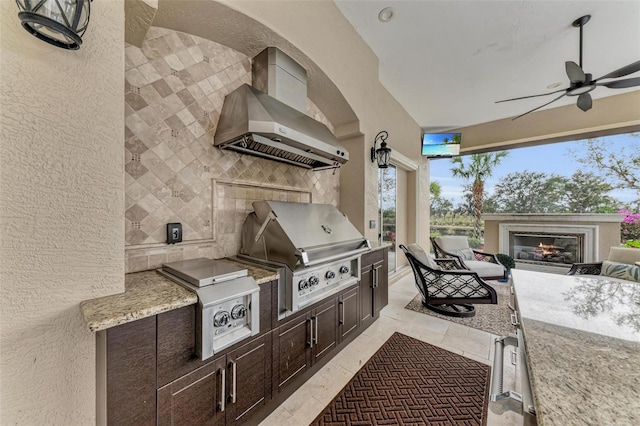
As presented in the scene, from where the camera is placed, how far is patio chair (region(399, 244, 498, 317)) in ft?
8.80

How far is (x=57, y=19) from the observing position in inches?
32.8

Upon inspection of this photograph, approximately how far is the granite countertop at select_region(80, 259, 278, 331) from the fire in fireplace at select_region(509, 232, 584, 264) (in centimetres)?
693

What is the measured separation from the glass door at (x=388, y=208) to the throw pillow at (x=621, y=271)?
290 cm

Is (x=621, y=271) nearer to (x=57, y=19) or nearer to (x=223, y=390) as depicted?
(x=223, y=390)

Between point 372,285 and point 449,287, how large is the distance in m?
1.06

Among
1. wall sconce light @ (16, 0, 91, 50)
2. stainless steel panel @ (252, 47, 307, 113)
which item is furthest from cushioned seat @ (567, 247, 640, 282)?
wall sconce light @ (16, 0, 91, 50)

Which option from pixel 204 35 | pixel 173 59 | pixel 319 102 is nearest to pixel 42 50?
pixel 173 59

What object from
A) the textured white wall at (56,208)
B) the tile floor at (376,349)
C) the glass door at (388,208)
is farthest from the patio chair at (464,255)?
the textured white wall at (56,208)

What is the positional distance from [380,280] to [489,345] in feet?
3.98

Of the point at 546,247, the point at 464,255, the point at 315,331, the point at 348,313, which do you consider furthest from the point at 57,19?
the point at 546,247

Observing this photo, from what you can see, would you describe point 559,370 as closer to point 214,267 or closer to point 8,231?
point 214,267

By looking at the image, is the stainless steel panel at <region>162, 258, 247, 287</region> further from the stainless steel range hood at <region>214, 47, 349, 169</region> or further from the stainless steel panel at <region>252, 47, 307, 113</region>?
the stainless steel panel at <region>252, 47, 307, 113</region>

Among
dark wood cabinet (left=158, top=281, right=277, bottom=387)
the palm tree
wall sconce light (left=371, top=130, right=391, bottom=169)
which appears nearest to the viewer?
dark wood cabinet (left=158, top=281, right=277, bottom=387)

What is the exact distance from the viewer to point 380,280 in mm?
2795
